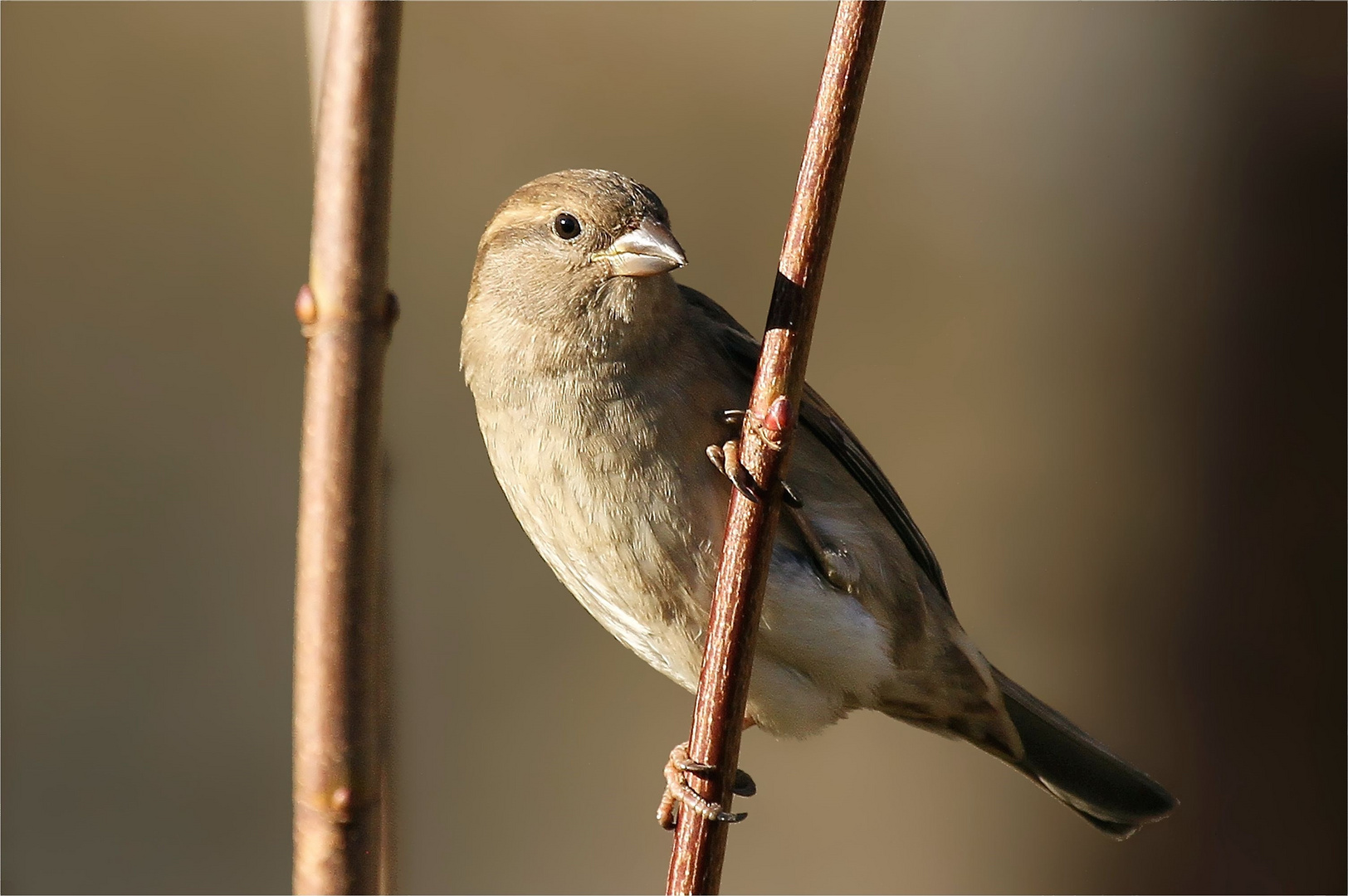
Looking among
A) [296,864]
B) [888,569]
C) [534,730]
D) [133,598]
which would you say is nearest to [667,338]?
[888,569]

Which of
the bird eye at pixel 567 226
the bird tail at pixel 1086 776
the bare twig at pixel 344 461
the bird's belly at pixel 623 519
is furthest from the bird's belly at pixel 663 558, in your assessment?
the bare twig at pixel 344 461

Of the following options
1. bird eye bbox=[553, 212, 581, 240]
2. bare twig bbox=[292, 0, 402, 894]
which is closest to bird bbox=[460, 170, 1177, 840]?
bird eye bbox=[553, 212, 581, 240]

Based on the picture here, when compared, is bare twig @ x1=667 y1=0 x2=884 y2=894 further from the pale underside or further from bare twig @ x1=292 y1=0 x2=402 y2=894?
the pale underside

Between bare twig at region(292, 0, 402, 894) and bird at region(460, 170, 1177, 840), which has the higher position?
bird at region(460, 170, 1177, 840)

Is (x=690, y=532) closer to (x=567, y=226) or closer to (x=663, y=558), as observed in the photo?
(x=663, y=558)

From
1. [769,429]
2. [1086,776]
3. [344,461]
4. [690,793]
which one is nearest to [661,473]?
[690,793]
